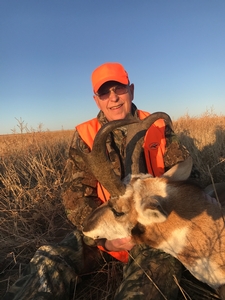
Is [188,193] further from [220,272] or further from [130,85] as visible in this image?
[130,85]

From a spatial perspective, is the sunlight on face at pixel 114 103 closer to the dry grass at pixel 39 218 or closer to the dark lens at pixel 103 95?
the dark lens at pixel 103 95

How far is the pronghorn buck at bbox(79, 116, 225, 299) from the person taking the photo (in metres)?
2.87

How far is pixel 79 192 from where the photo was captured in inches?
159

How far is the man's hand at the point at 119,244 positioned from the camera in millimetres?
3184

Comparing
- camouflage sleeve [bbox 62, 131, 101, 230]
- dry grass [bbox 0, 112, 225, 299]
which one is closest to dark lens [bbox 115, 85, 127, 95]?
camouflage sleeve [bbox 62, 131, 101, 230]

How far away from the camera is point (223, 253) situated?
286 cm

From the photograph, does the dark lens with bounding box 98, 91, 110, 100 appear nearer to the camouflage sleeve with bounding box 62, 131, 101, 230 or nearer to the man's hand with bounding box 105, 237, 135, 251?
the camouflage sleeve with bounding box 62, 131, 101, 230

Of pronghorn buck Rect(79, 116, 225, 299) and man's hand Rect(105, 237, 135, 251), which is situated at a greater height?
pronghorn buck Rect(79, 116, 225, 299)

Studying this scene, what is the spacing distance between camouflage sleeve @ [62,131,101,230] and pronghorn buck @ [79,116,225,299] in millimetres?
790

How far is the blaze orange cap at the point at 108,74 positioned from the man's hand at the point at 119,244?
7.57 ft

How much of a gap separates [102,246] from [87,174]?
99 cm

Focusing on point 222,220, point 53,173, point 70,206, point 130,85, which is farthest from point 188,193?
point 53,173

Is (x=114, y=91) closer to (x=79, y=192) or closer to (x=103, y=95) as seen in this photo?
(x=103, y=95)

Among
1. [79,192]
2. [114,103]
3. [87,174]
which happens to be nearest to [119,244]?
[79,192]
